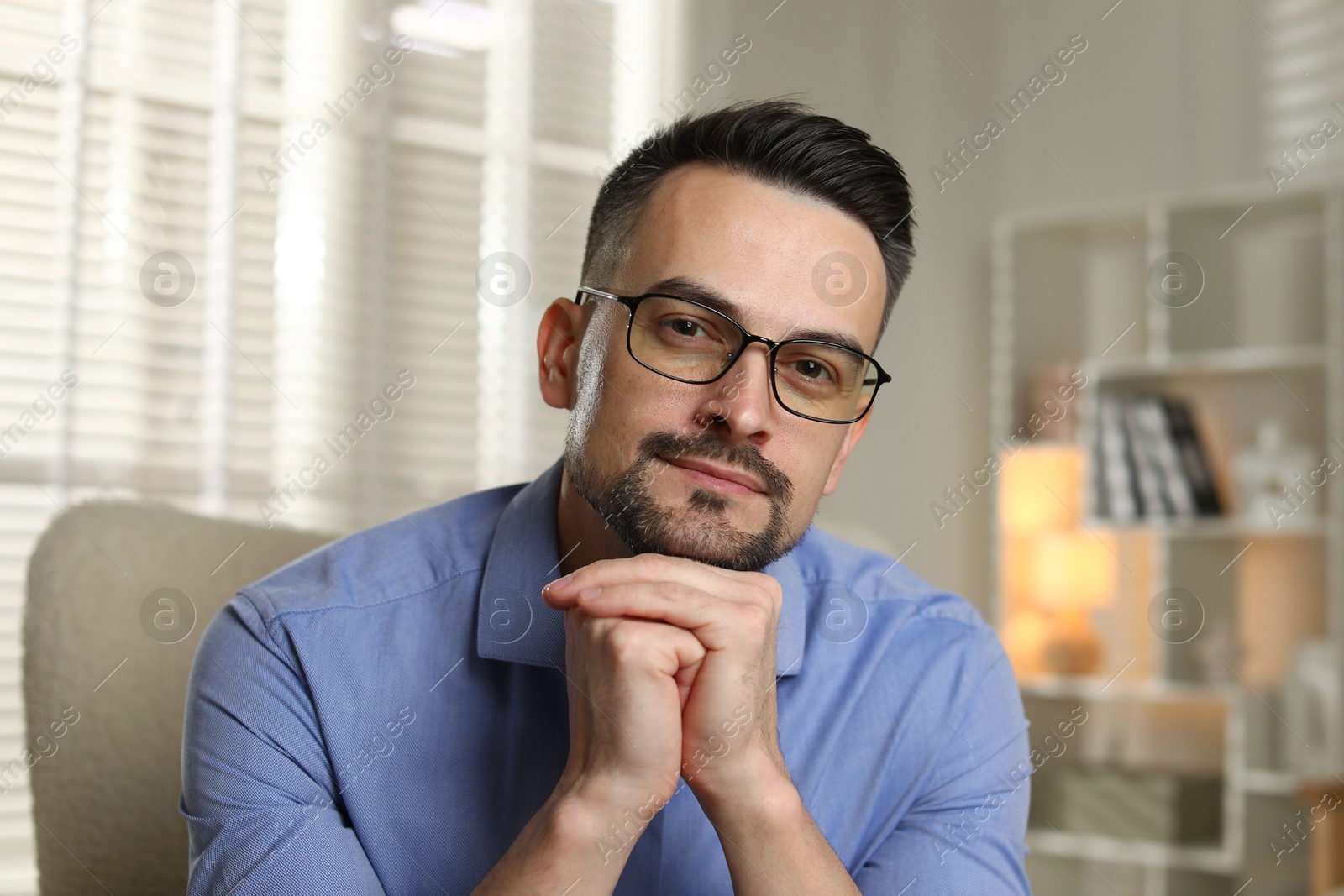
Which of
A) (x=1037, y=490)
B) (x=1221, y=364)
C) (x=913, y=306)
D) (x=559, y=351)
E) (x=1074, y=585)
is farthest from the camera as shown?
(x=913, y=306)

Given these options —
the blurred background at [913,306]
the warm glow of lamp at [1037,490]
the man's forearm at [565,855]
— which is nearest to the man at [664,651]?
the man's forearm at [565,855]

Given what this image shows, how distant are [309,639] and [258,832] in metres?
0.20

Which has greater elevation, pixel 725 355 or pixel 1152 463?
pixel 725 355

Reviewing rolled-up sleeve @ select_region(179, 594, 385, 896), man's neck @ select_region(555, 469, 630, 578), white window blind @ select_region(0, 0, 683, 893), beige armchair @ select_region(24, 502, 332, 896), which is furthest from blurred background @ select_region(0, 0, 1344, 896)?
rolled-up sleeve @ select_region(179, 594, 385, 896)

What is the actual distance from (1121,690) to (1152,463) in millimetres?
708

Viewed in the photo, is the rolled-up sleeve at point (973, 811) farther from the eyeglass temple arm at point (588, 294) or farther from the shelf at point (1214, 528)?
the shelf at point (1214, 528)

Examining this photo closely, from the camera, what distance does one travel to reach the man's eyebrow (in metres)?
1.26

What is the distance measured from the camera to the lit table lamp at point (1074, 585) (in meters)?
3.67

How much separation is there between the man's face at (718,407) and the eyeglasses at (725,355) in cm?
1

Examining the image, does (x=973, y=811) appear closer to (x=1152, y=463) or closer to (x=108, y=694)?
(x=108, y=694)

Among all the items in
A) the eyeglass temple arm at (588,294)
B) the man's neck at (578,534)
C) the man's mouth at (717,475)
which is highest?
the eyeglass temple arm at (588,294)

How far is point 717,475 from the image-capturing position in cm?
Answer: 123

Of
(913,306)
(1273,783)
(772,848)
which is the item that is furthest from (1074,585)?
(772,848)

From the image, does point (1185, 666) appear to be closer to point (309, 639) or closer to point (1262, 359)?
point (1262, 359)
